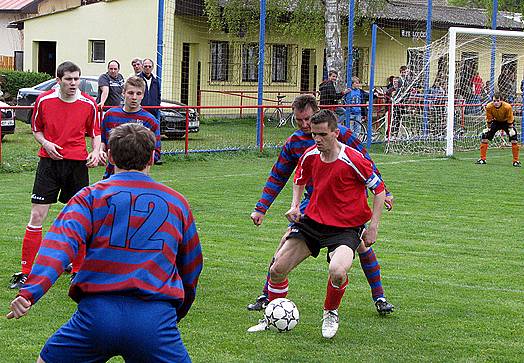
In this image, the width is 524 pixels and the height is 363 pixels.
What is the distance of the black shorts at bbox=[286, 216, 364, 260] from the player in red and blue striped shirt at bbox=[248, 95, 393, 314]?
224 millimetres

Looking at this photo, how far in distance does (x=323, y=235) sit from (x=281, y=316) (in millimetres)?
638

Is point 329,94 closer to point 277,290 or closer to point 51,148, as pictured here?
point 51,148

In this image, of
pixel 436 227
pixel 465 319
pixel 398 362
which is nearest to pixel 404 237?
pixel 436 227

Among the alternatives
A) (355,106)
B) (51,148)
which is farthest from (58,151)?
(355,106)

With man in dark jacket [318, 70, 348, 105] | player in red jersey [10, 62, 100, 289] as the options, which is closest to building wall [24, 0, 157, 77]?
man in dark jacket [318, 70, 348, 105]

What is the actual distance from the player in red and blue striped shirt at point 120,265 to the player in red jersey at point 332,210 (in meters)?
2.46

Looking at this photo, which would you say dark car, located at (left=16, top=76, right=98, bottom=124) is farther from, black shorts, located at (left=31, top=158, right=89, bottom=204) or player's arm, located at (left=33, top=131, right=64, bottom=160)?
player's arm, located at (left=33, top=131, right=64, bottom=160)

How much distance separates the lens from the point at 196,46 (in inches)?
1282

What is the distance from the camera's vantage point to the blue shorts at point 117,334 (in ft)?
13.9

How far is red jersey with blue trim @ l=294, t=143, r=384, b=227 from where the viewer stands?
6832 millimetres

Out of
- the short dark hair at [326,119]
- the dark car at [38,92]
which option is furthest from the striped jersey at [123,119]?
the dark car at [38,92]

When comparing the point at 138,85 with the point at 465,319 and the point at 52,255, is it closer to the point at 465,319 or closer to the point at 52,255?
the point at 465,319

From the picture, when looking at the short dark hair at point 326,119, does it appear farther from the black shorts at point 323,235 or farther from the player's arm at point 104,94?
the player's arm at point 104,94

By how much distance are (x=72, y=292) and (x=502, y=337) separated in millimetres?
3837
